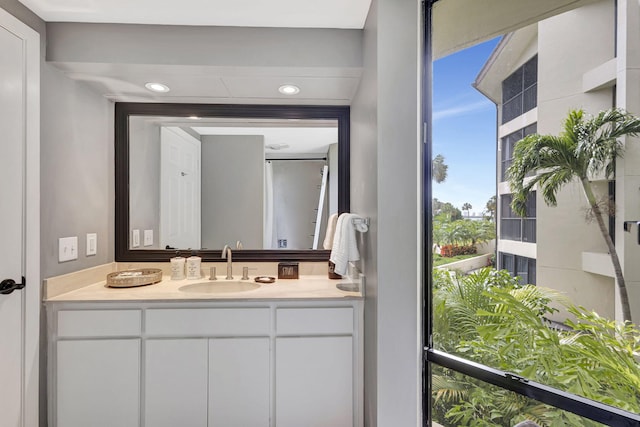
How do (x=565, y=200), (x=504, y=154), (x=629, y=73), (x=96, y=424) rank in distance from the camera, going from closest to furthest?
(x=629, y=73)
(x=565, y=200)
(x=504, y=154)
(x=96, y=424)

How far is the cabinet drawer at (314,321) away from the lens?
1.73 m

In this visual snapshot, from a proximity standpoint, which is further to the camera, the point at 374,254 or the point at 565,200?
the point at 374,254

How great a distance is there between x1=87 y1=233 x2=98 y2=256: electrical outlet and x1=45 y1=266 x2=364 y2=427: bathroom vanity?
340 millimetres

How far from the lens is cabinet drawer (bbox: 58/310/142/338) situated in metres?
1.68

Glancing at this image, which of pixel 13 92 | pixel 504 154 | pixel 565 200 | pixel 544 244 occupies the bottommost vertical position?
pixel 544 244

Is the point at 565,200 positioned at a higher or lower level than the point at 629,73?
lower

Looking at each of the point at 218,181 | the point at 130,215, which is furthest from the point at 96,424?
the point at 218,181

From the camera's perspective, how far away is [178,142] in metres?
2.30

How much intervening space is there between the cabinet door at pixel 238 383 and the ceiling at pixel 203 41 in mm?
1492

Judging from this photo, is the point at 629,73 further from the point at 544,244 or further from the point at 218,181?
the point at 218,181

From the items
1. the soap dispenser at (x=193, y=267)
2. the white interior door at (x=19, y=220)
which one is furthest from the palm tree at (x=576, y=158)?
the white interior door at (x=19, y=220)

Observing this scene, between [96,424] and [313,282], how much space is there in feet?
4.48

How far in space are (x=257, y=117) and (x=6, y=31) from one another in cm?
129

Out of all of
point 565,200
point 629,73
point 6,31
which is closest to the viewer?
point 629,73
